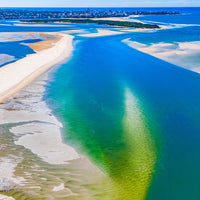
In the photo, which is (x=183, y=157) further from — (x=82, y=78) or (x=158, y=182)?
(x=82, y=78)

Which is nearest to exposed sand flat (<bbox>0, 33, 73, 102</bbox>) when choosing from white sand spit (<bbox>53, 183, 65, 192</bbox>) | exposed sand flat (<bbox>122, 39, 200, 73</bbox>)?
white sand spit (<bbox>53, 183, 65, 192</bbox>)

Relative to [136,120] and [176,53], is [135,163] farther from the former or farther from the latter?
[176,53]

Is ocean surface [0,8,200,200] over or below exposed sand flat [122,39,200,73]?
below

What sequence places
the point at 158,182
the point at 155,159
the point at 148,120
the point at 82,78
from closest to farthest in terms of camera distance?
the point at 158,182
the point at 155,159
the point at 148,120
the point at 82,78

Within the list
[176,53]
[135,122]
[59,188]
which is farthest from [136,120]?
[176,53]

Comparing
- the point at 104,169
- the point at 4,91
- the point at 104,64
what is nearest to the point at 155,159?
the point at 104,169

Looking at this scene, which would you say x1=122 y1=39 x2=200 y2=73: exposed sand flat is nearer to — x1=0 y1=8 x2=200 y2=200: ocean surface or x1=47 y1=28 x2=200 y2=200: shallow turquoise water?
x1=0 y1=8 x2=200 y2=200: ocean surface

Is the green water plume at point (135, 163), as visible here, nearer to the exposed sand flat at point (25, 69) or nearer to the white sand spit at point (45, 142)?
the white sand spit at point (45, 142)
